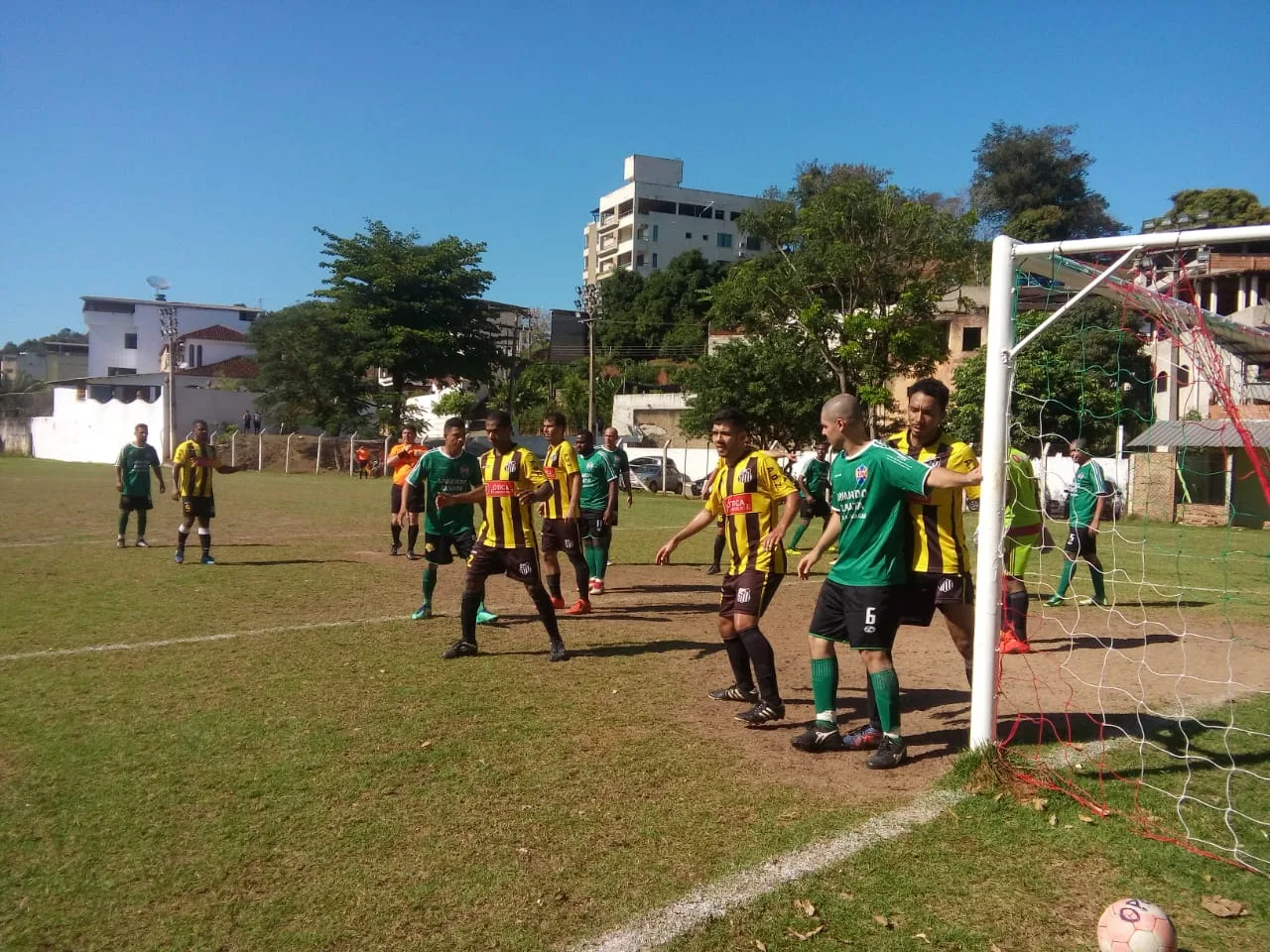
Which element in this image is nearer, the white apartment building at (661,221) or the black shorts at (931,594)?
the black shorts at (931,594)

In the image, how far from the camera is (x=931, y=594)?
5.50 metres

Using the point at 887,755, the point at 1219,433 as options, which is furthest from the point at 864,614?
the point at 1219,433

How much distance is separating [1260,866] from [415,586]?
927 cm

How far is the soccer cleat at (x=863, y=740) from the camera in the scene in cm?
546

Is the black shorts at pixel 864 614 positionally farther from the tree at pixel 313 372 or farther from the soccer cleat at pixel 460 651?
the tree at pixel 313 372

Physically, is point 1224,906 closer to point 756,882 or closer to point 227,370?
point 756,882

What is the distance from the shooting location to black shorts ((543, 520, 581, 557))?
991 centimetres

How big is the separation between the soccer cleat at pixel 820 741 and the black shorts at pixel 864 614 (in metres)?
0.57

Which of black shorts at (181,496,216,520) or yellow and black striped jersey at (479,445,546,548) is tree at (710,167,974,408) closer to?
black shorts at (181,496,216,520)

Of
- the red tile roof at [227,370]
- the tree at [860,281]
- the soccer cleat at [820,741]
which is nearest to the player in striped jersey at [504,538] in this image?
the soccer cleat at [820,741]

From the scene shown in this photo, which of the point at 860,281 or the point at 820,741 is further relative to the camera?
the point at 860,281

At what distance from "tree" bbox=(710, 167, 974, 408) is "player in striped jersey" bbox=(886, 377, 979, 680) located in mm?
27060

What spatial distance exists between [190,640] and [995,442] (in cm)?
685

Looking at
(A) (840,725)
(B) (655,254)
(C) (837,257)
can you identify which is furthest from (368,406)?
(A) (840,725)
